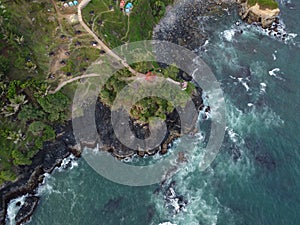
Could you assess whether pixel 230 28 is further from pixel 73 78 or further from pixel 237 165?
pixel 73 78

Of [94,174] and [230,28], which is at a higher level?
[230,28]

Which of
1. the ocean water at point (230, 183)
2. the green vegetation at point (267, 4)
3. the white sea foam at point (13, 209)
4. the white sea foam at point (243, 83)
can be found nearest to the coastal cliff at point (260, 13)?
the green vegetation at point (267, 4)

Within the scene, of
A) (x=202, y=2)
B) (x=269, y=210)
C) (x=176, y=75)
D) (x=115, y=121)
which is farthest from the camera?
(x=202, y=2)

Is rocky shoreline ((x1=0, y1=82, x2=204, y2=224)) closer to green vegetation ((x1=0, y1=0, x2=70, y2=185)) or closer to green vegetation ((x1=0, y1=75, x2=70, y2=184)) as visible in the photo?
green vegetation ((x1=0, y1=0, x2=70, y2=185))

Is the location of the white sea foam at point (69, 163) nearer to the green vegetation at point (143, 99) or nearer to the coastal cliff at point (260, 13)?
the green vegetation at point (143, 99)

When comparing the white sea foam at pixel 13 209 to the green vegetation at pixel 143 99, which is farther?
the green vegetation at pixel 143 99

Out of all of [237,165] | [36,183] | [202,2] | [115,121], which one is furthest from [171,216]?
[202,2]
